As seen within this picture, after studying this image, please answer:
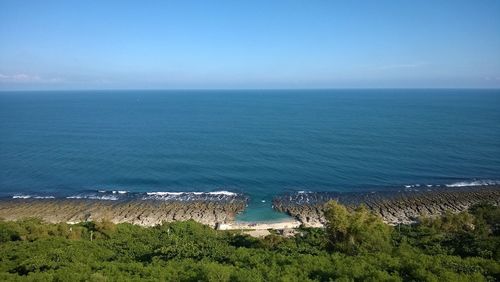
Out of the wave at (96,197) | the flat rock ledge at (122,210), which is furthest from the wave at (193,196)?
the wave at (96,197)

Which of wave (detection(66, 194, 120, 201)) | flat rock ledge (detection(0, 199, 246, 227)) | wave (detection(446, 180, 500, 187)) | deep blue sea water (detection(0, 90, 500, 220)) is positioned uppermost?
deep blue sea water (detection(0, 90, 500, 220))

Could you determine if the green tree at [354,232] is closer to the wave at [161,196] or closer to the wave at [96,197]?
the wave at [161,196]

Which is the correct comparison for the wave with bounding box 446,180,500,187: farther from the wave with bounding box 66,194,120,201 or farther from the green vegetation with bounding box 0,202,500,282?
the wave with bounding box 66,194,120,201

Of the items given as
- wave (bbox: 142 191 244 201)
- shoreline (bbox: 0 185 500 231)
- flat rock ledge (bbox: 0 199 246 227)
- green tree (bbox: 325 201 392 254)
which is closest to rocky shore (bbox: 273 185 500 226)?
shoreline (bbox: 0 185 500 231)

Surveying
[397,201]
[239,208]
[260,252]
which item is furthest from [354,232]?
[397,201]

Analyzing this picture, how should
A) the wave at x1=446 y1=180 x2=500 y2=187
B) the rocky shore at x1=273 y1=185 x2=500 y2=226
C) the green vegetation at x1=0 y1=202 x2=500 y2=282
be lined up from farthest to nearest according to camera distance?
1. the wave at x1=446 y1=180 x2=500 y2=187
2. the rocky shore at x1=273 y1=185 x2=500 y2=226
3. the green vegetation at x1=0 y1=202 x2=500 y2=282

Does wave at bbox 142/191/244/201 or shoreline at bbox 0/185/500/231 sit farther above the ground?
wave at bbox 142/191/244/201

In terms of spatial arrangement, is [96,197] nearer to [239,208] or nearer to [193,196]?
[193,196]
